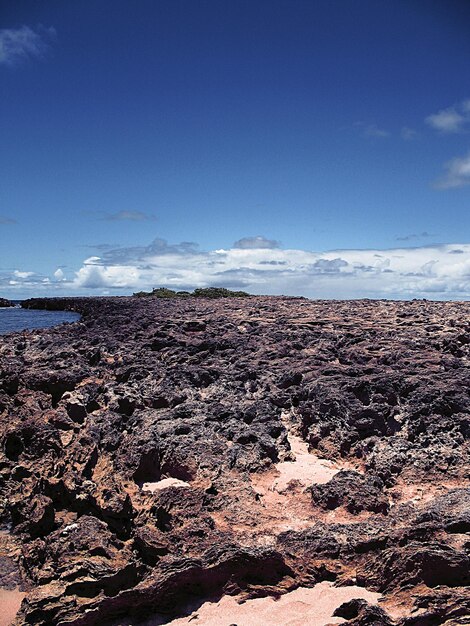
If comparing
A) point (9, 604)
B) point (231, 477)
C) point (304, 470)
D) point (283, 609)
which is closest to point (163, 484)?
point (231, 477)

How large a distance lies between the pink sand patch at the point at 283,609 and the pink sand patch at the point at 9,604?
150 cm

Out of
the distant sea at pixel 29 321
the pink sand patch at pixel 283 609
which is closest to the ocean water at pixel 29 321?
the distant sea at pixel 29 321

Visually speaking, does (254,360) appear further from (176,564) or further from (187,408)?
(176,564)

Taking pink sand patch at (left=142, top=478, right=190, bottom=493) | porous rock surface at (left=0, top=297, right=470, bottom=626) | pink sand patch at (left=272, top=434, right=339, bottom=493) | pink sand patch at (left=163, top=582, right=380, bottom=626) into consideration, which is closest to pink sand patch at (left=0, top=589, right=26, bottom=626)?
porous rock surface at (left=0, top=297, right=470, bottom=626)

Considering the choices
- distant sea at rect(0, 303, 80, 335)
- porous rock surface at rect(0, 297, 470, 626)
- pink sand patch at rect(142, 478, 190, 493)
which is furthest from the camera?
distant sea at rect(0, 303, 80, 335)

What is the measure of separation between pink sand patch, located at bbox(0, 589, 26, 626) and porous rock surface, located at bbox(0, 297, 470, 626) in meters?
0.17

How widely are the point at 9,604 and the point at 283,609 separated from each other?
2979mm

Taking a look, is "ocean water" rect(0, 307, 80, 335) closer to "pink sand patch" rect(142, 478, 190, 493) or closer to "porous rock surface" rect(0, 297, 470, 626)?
"porous rock surface" rect(0, 297, 470, 626)

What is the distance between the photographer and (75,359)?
493 inches

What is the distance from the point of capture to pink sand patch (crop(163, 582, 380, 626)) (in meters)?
5.06

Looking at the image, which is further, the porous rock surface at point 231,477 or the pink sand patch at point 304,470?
the pink sand patch at point 304,470

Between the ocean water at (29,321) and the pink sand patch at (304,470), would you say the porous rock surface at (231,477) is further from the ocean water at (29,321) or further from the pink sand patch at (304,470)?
the ocean water at (29,321)

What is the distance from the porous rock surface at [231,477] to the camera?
5316 millimetres

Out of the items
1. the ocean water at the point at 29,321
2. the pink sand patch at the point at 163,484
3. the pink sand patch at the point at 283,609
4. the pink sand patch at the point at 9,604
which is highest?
the ocean water at the point at 29,321
